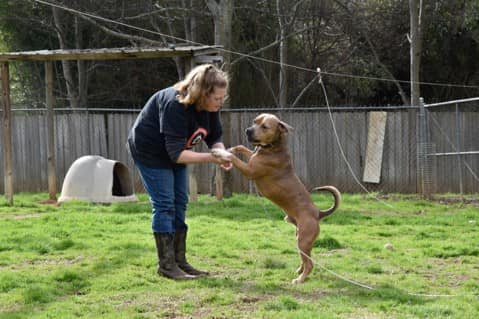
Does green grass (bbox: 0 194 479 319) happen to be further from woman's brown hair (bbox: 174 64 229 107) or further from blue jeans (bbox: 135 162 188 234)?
woman's brown hair (bbox: 174 64 229 107)

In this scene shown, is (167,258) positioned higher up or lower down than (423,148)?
lower down

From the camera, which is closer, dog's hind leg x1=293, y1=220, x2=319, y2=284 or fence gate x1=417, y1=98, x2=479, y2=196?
dog's hind leg x1=293, y1=220, x2=319, y2=284

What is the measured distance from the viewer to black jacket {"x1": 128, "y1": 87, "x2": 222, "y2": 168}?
545 centimetres

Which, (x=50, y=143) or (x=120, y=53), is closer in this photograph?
(x=120, y=53)

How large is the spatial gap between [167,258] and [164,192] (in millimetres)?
627

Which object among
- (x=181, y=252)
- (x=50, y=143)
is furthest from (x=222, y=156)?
(x=50, y=143)

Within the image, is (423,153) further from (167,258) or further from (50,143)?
(167,258)

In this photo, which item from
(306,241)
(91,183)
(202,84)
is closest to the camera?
(202,84)

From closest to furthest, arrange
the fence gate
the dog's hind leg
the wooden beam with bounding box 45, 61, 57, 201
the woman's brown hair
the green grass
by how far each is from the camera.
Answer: the green grass → the woman's brown hair → the dog's hind leg → the wooden beam with bounding box 45, 61, 57, 201 → the fence gate

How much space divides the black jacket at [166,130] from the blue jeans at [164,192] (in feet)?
0.26

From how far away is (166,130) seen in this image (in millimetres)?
5445

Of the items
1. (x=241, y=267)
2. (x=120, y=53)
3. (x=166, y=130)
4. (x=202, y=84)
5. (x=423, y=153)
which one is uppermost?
(x=120, y=53)

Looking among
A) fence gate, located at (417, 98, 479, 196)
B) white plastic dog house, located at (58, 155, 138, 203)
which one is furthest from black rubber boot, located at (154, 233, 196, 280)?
fence gate, located at (417, 98, 479, 196)

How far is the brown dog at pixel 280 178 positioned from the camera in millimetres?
5695
